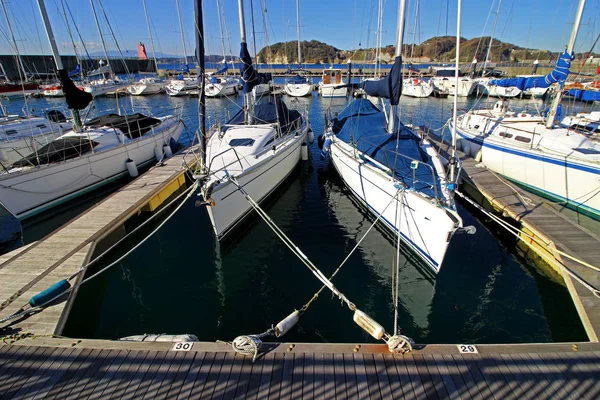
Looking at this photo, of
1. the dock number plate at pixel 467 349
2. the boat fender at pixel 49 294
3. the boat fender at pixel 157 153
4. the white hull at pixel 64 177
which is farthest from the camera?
the boat fender at pixel 157 153

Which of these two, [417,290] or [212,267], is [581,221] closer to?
[417,290]

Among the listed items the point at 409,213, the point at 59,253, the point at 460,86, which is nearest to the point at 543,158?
the point at 409,213

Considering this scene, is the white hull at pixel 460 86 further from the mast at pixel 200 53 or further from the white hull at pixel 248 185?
the mast at pixel 200 53

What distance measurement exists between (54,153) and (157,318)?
9625mm

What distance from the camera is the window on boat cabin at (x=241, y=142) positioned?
38.3 feet

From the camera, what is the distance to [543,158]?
1229cm

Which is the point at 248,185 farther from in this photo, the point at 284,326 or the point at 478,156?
the point at 478,156

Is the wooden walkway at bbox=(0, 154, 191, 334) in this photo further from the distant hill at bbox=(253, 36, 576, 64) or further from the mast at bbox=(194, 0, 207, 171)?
the distant hill at bbox=(253, 36, 576, 64)

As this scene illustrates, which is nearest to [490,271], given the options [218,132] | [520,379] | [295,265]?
[520,379]

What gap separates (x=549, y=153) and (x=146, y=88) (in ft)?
163

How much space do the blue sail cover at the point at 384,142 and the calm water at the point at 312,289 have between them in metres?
2.28

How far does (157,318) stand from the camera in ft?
23.1

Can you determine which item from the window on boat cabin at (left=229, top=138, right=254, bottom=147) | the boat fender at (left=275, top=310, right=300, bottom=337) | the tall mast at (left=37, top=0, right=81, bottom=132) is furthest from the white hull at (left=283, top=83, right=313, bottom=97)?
the boat fender at (left=275, top=310, right=300, bottom=337)

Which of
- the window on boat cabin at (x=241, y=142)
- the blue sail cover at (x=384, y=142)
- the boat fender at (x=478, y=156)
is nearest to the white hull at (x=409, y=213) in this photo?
the blue sail cover at (x=384, y=142)
